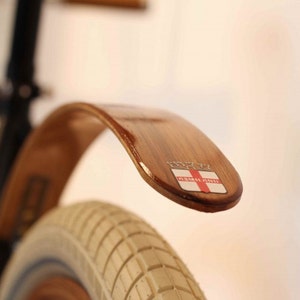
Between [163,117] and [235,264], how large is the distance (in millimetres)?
289

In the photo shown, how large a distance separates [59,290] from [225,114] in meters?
0.37

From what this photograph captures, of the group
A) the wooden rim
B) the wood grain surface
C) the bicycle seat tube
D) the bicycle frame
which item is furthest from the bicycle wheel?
the wood grain surface

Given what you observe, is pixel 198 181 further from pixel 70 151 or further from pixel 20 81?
pixel 20 81

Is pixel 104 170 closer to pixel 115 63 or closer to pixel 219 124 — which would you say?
pixel 115 63

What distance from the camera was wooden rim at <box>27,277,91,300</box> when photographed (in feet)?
2.16

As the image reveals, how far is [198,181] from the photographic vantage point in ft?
1.60

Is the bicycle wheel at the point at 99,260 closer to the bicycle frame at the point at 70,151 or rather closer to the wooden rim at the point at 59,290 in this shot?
the wooden rim at the point at 59,290

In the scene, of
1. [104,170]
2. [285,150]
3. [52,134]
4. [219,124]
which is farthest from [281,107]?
[104,170]

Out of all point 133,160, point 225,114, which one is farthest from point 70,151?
point 133,160

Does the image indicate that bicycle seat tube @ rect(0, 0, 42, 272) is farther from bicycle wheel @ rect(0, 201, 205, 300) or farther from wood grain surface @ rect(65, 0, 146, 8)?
bicycle wheel @ rect(0, 201, 205, 300)

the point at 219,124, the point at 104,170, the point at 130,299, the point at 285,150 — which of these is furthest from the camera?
the point at 104,170

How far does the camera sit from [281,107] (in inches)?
29.3

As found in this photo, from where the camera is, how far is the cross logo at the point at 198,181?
477 mm

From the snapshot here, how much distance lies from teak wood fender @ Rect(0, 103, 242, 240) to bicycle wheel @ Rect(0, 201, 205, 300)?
0.12 meters
